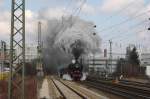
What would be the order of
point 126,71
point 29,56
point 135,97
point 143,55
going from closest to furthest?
1. point 135,97
2. point 126,71
3. point 29,56
4. point 143,55

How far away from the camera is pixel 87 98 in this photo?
110 ft

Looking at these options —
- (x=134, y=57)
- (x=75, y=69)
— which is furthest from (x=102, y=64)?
(x=75, y=69)

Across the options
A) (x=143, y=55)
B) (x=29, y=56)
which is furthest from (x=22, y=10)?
(x=143, y=55)

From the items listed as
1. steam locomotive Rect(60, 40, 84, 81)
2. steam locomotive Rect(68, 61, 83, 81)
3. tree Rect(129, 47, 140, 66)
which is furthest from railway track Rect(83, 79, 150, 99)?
tree Rect(129, 47, 140, 66)

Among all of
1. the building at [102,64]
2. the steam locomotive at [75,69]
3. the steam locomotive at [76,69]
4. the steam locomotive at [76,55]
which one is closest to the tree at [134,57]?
the building at [102,64]

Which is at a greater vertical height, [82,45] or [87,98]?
[82,45]

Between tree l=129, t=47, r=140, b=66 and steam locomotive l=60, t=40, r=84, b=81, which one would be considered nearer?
steam locomotive l=60, t=40, r=84, b=81

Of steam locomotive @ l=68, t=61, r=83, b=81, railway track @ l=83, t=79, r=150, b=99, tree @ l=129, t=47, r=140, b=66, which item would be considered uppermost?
→ tree @ l=129, t=47, r=140, b=66

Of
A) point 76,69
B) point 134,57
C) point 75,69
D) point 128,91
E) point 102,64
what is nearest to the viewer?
point 128,91

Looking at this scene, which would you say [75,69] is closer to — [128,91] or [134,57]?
[128,91]

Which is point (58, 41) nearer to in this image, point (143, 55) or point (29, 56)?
point (29, 56)

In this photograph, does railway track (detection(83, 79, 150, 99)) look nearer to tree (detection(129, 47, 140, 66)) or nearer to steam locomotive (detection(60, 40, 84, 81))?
steam locomotive (detection(60, 40, 84, 81))

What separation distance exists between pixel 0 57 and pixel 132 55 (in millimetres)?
83584

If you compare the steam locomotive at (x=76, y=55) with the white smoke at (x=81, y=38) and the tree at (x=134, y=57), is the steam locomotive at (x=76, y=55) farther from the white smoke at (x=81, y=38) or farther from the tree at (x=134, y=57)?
the tree at (x=134, y=57)
